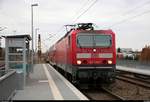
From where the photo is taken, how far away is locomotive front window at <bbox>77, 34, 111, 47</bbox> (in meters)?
20.4

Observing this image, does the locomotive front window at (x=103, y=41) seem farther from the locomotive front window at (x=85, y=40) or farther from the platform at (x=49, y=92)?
the platform at (x=49, y=92)

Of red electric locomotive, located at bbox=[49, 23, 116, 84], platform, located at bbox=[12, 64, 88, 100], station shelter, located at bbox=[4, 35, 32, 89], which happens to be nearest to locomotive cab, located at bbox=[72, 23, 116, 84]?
red electric locomotive, located at bbox=[49, 23, 116, 84]

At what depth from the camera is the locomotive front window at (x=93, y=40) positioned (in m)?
20.4

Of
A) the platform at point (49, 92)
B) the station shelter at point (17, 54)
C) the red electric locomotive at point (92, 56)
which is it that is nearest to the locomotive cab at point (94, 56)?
the red electric locomotive at point (92, 56)

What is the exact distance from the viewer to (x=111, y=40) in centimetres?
2045

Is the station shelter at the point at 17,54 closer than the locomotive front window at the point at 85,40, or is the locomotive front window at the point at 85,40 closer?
the station shelter at the point at 17,54

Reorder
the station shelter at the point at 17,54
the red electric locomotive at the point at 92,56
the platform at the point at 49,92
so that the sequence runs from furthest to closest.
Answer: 1. the red electric locomotive at the point at 92,56
2. the station shelter at the point at 17,54
3. the platform at the point at 49,92

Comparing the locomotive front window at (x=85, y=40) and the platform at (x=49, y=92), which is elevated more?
the locomotive front window at (x=85, y=40)

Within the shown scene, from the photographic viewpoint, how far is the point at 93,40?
20484mm

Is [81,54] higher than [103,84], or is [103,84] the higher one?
[81,54]

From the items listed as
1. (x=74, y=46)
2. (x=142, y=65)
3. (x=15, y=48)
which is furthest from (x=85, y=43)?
(x=142, y=65)

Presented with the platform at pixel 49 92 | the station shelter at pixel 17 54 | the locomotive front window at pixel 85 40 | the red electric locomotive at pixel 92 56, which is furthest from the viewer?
the locomotive front window at pixel 85 40

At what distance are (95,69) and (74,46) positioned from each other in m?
1.60

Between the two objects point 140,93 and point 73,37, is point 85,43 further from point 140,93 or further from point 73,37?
point 140,93
